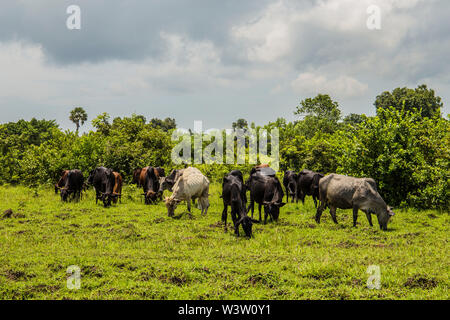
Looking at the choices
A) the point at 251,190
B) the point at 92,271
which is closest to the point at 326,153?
the point at 251,190

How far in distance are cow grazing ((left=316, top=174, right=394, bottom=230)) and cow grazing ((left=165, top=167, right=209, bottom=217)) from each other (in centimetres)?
522

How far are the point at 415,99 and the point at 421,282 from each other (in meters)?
56.3

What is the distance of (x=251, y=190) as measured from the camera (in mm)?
14867

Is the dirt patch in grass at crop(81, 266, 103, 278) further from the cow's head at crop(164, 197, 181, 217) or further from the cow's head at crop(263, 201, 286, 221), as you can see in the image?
the cow's head at crop(164, 197, 181, 217)

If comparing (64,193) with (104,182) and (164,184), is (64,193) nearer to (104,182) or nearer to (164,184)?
(104,182)

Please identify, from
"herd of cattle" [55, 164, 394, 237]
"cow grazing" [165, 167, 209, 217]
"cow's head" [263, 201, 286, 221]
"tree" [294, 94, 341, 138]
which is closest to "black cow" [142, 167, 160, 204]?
"herd of cattle" [55, 164, 394, 237]

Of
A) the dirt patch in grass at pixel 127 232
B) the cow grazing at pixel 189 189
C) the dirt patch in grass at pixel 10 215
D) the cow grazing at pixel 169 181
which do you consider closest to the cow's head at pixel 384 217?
the cow grazing at pixel 189 189

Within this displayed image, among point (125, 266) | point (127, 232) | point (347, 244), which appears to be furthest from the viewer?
point (127, 232)

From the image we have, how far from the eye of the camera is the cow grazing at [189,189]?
50.8 ft

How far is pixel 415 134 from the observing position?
18.4 m

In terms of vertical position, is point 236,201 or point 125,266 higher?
point 236,201

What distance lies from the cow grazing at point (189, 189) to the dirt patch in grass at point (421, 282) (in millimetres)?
9817
